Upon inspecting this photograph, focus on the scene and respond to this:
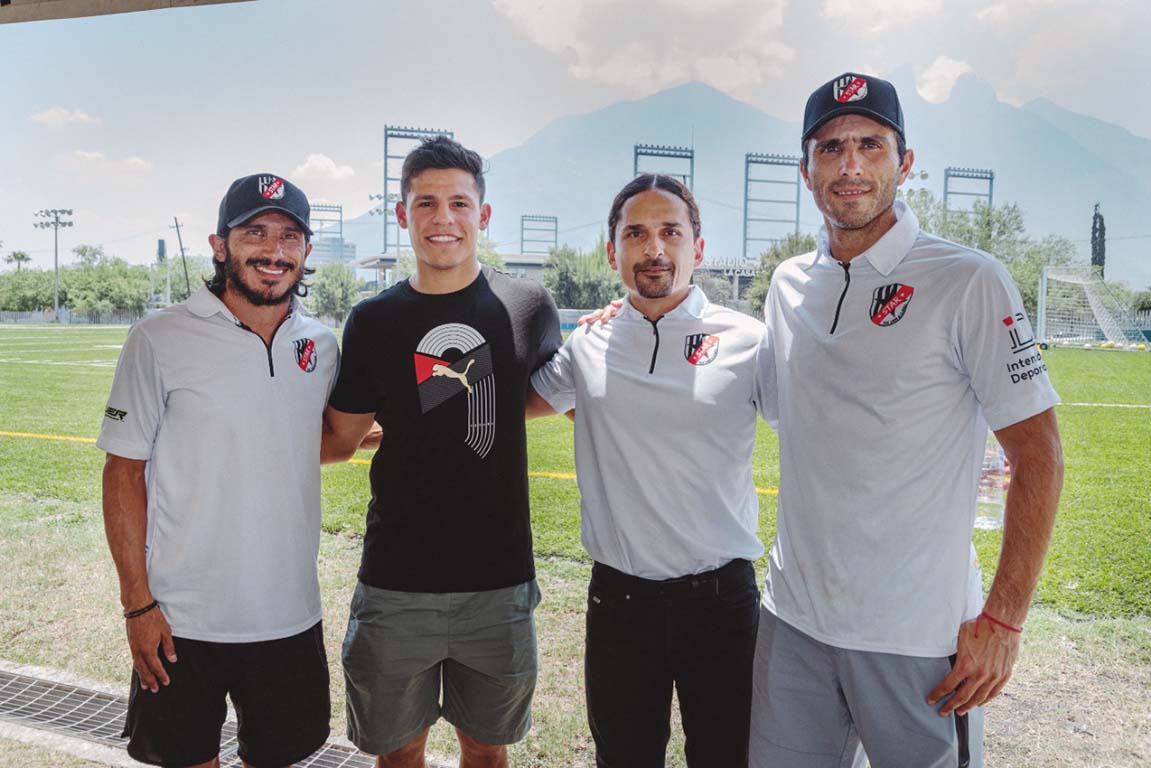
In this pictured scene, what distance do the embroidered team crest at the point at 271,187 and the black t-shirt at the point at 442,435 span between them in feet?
1.01

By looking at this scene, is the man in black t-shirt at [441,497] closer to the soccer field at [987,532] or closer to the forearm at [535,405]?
the forearm at [535,405]

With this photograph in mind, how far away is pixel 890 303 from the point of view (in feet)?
4.67

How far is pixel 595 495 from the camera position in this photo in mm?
1760

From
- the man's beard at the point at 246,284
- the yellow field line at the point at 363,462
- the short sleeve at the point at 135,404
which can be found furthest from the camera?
the yellow field line at the point at 363,462

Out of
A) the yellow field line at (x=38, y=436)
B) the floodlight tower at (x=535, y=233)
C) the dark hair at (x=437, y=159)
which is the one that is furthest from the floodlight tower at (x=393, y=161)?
the floodlight tower at (x=535, y=233)

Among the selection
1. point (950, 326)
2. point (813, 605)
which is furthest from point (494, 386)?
point (950, 326)

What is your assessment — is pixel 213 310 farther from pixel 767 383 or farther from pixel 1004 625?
pixel 1004 625

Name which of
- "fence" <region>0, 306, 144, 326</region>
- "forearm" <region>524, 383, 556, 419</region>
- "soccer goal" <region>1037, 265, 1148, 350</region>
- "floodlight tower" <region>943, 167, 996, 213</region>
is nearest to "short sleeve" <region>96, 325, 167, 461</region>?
"forearm" <region>524, 383, 556, 419</region>

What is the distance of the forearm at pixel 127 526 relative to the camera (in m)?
1.67

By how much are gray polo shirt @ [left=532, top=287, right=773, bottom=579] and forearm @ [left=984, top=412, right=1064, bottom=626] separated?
0.52m

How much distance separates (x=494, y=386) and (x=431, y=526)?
329mm

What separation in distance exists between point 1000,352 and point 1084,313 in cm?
2332

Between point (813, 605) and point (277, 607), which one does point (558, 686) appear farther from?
point (813, 605)

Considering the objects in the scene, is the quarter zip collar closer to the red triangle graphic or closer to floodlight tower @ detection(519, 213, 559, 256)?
the red triangle graphic
